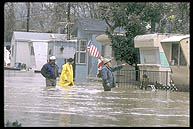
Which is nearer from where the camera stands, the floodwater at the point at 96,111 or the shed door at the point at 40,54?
the floodwater at the point at 96,111

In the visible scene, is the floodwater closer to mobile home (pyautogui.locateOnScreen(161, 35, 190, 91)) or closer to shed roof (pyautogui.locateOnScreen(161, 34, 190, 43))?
mobile home (pyautogui.locateOnScreen(161, 35, 190, 91))

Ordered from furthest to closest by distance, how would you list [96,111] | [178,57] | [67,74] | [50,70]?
[67,74] < [178,57] < [50,70] < [96,111]

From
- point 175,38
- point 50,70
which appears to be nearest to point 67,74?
point 50,70

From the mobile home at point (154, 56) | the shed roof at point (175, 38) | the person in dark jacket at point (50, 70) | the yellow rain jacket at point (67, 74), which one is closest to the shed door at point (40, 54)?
the mobile home at point (154, 56)

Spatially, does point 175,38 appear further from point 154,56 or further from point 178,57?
point 154,56

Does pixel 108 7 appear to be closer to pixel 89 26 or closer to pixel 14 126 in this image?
pixel 89 26

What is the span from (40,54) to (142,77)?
1114 inches

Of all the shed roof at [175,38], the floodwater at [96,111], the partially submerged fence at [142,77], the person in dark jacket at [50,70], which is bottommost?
the floodwater at [96,111]

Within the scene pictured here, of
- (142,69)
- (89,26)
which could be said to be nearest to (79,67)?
(89,26)

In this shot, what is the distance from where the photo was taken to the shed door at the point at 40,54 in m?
50.4

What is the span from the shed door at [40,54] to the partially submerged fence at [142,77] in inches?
914

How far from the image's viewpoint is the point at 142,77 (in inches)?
926

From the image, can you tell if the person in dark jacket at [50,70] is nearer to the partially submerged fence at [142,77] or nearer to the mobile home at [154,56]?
the partially submerged fence at [142,77]

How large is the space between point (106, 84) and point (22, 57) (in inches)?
1733
